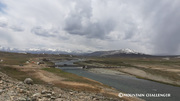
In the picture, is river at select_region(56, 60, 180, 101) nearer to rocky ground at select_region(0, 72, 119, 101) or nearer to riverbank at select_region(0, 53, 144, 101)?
riverbank at select_region(0, 53, 144, 101)

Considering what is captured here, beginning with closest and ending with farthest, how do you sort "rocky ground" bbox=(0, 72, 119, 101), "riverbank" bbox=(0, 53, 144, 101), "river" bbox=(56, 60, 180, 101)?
1. "rocky ground" bbox=(0, 72, 119, 101)
2. "riverbank" bbox=(0, 53, 144, 101)
3. "river" bbox=(56, 60, 180, 101)

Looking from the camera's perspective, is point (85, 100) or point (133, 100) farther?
point (133, 100)

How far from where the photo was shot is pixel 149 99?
3353 cm

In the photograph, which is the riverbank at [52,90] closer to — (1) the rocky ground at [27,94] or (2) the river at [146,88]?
(1) the rocky ground at [27,94]

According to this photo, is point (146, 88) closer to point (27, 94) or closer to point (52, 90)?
point (52, 90)

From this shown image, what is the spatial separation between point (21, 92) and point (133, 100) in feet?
90.7

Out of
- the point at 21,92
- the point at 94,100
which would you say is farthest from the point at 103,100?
the point at 21,92

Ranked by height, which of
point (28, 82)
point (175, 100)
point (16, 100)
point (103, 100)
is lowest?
point (175, 100)

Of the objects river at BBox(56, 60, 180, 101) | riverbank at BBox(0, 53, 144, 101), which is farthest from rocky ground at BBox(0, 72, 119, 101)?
river at BBox(56, 60, 180, 101)

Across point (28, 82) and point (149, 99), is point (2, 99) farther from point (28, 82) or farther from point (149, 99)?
point (149, 99)

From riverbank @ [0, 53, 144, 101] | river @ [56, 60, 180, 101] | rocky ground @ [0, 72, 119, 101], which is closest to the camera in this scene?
rocky ground @ [0, 72, 119, 101]

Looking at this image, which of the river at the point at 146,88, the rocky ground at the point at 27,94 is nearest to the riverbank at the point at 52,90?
the rocky ground at the point at 27,94

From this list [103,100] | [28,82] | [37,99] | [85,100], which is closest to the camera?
[37,99]

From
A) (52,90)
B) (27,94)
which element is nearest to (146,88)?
(52,90)
